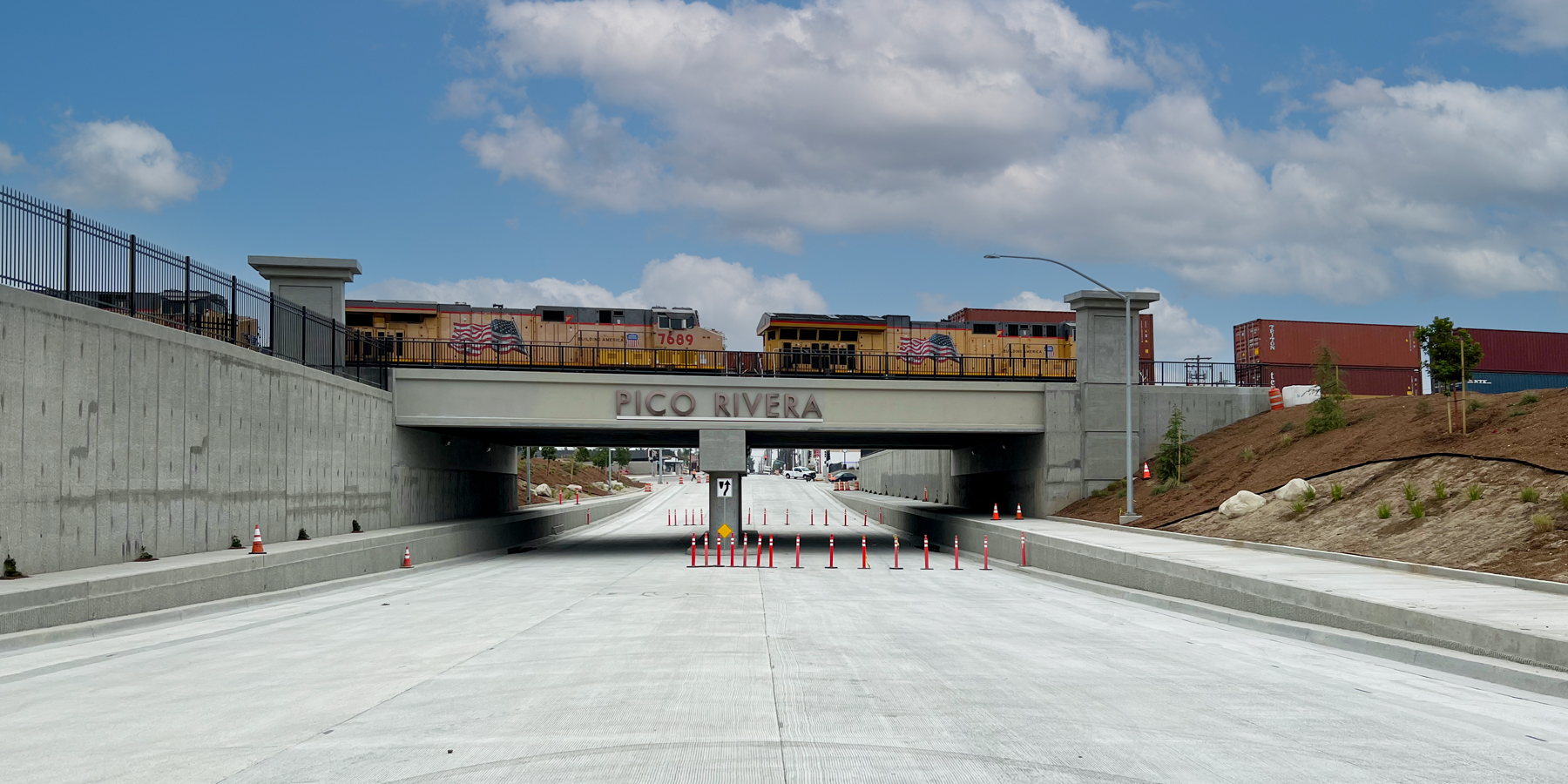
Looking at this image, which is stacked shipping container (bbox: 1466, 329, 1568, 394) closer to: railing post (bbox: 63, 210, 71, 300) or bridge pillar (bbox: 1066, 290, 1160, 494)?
bridge pillar (bbox: 1066, 290, 1160, 494)

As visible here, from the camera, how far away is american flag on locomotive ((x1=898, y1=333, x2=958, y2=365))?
4694 centimetres

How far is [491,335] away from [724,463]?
1195 centimetres

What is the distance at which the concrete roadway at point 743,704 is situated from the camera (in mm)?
7730

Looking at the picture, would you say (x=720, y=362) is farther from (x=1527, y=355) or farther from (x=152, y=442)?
(x=1527, y=355)

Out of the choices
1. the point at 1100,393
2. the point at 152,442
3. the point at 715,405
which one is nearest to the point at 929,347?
the point at 1100,393

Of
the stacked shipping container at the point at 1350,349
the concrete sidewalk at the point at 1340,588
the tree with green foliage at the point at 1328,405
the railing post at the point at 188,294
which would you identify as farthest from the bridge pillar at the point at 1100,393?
the railing post at the point at 188,294

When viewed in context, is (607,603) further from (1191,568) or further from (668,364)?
(668,364)

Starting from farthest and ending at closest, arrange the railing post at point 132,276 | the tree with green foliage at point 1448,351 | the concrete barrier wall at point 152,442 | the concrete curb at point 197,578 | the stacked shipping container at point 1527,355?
the stacked shipping container at point 1527,355 < the tree with green foliage at point 1448,351 < the railing post at point 132,276 < the concrete barrier wall at point 152,442 < the concrete curb at point 197,578

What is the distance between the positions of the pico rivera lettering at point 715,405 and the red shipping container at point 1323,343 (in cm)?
2415

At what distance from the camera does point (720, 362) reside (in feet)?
151

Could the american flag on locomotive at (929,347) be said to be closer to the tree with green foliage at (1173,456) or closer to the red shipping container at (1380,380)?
the tree with green foliage at (1173,456)

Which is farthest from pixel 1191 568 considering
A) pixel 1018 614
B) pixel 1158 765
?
pixel 1158 765

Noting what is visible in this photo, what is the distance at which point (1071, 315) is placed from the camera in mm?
62312

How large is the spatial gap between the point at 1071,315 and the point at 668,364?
2756 cm
